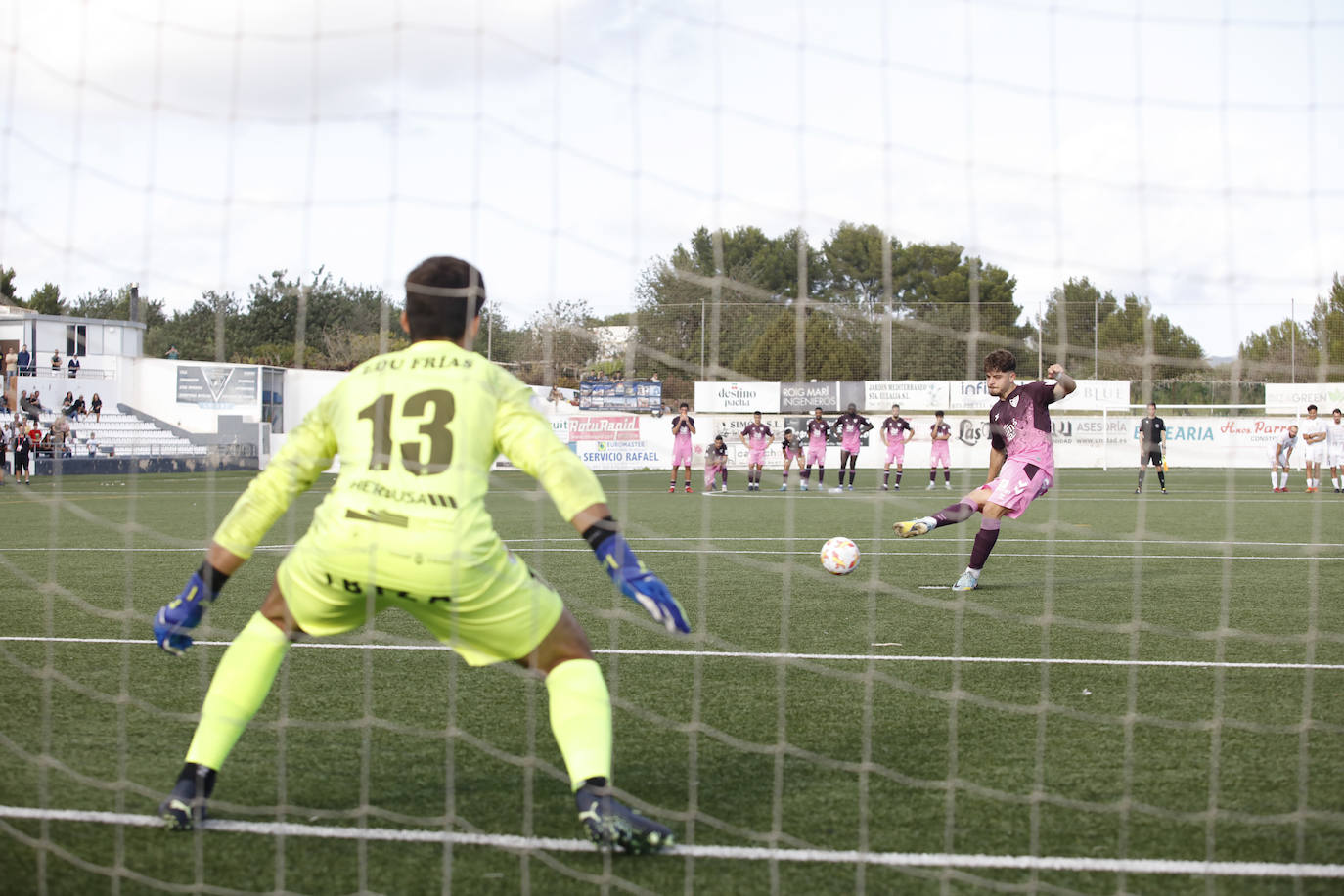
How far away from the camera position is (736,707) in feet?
15.7

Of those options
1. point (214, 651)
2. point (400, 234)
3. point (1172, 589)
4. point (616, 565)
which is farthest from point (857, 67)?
point (1172, 589)

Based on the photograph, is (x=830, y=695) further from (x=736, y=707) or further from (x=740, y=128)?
(x=740, y=128)

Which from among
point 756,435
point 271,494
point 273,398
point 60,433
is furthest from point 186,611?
point 60,433

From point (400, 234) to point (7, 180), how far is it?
1840 mm

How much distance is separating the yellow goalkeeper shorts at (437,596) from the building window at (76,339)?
40.9 metres

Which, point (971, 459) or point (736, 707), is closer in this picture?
point (736, 707)

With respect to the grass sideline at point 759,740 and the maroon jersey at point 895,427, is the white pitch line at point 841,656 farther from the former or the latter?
the maroon jersey at point 895,427

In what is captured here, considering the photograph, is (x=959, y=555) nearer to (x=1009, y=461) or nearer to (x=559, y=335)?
(x=1009, y=461)

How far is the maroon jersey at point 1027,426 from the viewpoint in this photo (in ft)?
26.7

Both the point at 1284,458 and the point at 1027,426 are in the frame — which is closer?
the point at 1027,426

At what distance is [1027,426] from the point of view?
821 centimetres

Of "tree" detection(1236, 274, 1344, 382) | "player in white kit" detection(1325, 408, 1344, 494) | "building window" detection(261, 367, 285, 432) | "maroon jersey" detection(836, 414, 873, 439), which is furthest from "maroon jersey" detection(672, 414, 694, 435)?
"tree" detection(1236, 274, 1344, 382)

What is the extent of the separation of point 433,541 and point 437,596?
0.50ft

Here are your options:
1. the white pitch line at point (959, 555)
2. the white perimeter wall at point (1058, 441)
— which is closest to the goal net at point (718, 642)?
the white pitch line at point (959, 555)
